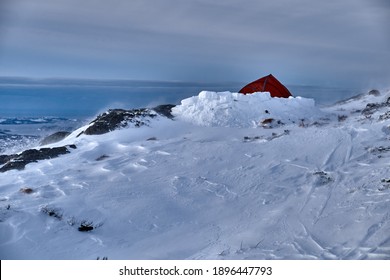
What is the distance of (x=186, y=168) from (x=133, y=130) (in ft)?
12.8

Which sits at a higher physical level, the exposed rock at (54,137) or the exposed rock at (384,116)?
the exposed rock at (384,116)

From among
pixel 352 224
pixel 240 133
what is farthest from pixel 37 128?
pixel 352 224

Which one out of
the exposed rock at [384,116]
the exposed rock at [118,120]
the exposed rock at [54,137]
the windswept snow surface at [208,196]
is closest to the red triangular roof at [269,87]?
the windswept snow surface at [208,196]

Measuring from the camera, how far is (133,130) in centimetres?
1361

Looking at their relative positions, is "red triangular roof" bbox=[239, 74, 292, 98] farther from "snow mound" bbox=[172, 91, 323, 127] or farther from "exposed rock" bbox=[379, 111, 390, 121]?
"exposed rock" bbox=[379, 111, 390, 121]

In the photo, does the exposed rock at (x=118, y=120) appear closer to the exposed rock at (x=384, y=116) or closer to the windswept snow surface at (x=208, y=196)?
the windswept snow surface at (x=208, y=196)

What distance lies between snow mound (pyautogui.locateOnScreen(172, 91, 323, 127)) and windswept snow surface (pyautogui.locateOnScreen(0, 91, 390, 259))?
4.44 ft

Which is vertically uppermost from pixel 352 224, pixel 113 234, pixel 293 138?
pixel 293 138

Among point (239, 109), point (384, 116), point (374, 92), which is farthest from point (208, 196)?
point (374, 92)

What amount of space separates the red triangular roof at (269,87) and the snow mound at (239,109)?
76.9 inches

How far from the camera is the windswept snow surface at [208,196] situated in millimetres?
6621

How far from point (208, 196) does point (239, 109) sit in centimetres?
755

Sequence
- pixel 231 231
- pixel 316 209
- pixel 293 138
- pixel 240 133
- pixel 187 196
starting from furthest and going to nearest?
pixel 240 133, pixel 293 138, pixel 187 196, pixel 316 209, pixel 231 231
